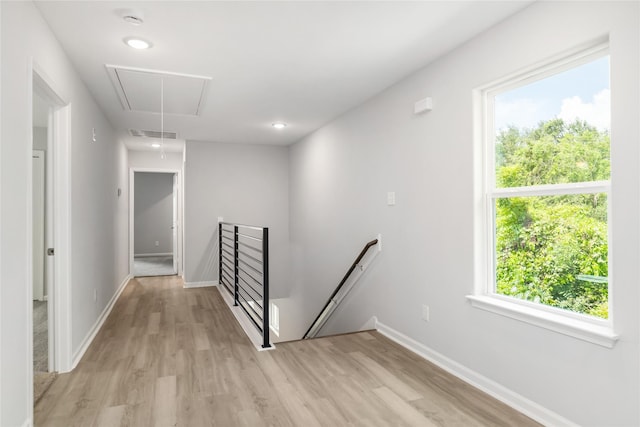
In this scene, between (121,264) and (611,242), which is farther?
(121,264)

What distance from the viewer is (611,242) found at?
6.04 ft

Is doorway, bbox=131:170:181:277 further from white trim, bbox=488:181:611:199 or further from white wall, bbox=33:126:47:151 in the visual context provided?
white trim, bbox=488:181:611:199

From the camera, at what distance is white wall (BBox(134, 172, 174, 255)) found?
35.2 feet

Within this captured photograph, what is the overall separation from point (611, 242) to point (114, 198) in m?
5.31

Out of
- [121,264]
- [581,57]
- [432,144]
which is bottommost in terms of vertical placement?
[121,264]

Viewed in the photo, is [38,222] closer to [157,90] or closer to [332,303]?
[157,90]

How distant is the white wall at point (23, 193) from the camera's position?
177cm

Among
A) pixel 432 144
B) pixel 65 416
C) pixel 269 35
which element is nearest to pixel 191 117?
pixel 269 35

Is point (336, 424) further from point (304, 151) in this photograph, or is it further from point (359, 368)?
point (304, 151)

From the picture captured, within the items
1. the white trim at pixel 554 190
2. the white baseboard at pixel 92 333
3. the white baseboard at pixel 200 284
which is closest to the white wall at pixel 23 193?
the white baseboard at pixel 92 333

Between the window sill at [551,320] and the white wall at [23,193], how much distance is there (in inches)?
103

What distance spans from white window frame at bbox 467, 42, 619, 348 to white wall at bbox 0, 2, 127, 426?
2632mm

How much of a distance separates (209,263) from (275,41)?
14.8 ft

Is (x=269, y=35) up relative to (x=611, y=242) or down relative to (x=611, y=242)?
up
